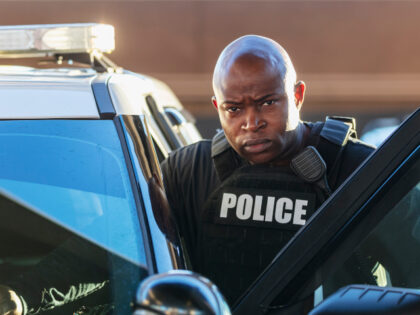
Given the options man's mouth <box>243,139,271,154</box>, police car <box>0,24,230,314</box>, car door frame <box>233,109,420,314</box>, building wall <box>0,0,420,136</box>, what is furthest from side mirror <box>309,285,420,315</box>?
building wall <box>0,0,420,136</box>

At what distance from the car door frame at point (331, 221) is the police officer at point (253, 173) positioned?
37 centimetres

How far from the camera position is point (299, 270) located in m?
1.54

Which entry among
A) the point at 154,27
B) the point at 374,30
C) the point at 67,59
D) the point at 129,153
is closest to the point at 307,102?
the point at 374,30

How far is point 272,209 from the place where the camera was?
6.44 feet

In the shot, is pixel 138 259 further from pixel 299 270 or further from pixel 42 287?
pixel 299 270

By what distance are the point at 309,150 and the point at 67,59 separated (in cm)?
106

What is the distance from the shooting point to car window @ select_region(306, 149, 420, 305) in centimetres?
157

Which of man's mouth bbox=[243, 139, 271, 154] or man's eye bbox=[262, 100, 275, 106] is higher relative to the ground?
man's eye bbox=[262, 100, 275, 106]

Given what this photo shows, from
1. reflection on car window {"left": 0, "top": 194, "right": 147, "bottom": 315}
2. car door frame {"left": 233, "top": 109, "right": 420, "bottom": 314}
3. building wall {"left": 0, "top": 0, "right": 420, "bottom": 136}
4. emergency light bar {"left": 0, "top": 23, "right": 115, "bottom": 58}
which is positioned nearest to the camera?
car door frame {"left": 233, "top": 109, "right": 420, "bottom": 314}

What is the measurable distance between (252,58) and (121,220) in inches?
19.6

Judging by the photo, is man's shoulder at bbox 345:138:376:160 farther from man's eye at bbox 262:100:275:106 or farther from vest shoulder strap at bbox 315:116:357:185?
man's eye at bbox 262:100:275:106

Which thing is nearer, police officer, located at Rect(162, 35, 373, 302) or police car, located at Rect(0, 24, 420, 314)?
police car, located at Rect(0, 24, 420, 314)

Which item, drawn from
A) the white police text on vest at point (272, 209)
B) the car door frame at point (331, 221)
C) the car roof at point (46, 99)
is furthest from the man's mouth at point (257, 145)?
the car door frame at point (331, 221)

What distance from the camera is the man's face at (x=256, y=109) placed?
1.98 metres
